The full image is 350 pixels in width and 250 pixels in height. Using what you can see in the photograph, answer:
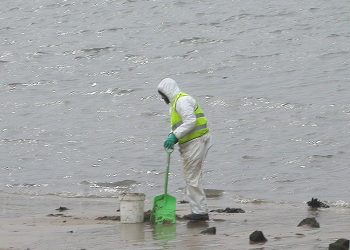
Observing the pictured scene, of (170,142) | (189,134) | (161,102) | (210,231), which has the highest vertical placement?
(161,102)

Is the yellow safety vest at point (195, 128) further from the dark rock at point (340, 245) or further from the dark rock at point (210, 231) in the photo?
the dark rock at point (340, 245)

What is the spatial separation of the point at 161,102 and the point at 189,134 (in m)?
14.3

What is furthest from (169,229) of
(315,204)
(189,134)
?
(315,204)

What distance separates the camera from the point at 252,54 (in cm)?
3116

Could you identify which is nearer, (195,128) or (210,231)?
(210,231)

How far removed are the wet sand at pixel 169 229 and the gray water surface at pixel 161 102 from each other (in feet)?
7.36

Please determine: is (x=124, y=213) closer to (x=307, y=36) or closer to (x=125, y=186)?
(x=125, y=186)

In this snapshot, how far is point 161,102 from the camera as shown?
26.5 metres

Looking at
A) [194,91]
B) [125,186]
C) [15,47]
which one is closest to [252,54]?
[194,91]

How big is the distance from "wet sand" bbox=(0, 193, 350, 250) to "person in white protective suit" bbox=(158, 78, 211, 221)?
1.61 ft

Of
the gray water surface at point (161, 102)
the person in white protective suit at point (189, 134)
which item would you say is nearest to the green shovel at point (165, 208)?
the person in white protective suit at point (189, 134)

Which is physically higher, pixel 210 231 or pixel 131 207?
pixel 131 207

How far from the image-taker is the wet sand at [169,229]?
1053cm

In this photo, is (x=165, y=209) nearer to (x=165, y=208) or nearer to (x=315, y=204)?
(x=165, y=208)
